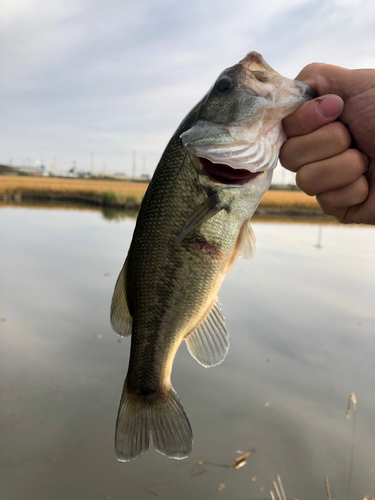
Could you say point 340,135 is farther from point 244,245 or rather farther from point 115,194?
point 115,194

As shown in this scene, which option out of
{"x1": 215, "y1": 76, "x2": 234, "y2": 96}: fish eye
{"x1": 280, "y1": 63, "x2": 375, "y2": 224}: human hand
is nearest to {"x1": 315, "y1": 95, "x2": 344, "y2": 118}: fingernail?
{"x1": 280, "y1": 63, "x2": 375, "y2": 224}: human hand

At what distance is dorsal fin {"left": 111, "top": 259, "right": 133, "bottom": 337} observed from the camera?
6.28 feet

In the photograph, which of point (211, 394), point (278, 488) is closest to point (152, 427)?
point (278, 488)

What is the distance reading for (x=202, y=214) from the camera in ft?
4.89

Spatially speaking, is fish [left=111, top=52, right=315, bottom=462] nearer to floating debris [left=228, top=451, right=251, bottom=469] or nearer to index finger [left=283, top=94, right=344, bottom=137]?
index finger [left=283, top=94, right=344, bottom=137]

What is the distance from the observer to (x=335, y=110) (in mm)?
1589

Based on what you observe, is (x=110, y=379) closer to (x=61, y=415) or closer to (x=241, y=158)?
(x=61, y=415)

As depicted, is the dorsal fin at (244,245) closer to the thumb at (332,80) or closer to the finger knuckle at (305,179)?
the finger knuckle at (305,179)

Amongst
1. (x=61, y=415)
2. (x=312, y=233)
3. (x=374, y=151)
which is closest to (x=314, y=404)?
(x=61, y=415)

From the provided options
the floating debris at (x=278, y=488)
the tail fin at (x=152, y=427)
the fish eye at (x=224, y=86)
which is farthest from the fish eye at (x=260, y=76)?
the floating debris at (x=278, y=488)

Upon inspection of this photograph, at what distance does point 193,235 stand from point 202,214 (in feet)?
0.53

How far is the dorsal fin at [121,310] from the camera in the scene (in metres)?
1.91

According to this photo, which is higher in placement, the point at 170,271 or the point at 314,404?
the point at 170,271

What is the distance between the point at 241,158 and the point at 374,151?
2.46ft
